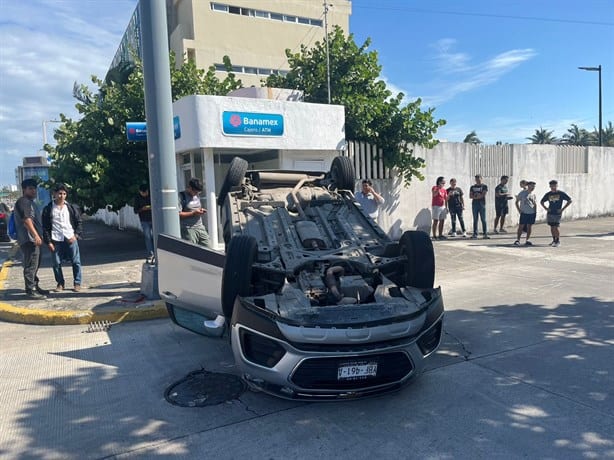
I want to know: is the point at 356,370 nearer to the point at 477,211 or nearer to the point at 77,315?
the point at 77,315

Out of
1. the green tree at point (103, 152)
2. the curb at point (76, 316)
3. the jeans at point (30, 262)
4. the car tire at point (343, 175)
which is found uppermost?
the green tree at point (103, 152)

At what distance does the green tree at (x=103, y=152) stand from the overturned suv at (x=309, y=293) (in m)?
6.63

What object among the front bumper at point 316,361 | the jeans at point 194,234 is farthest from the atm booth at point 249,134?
the front bumper at point 316,361

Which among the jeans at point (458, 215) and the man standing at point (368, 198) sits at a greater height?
the man standing at point (368, 198)

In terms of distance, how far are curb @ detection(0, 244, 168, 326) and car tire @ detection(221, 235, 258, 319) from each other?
9.27ft

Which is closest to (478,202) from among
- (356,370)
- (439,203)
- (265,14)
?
(439,203)

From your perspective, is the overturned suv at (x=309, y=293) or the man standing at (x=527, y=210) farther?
the man standing at (x=527, y=210)

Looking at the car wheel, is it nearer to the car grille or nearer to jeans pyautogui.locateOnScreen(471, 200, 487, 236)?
the car grille

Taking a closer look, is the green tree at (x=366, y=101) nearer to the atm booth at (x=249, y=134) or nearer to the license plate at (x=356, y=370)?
the atm booth at (x=249, y=134)

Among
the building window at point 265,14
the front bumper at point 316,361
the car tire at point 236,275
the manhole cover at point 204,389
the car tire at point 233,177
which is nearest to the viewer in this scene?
the front bumper at point 316,361

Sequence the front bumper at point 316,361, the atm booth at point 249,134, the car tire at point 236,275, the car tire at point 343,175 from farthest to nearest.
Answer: the atm booth at point 249,134 → the car tire at point 343,175 → the car tire at point 236,275 → the front bumper at point 316,361

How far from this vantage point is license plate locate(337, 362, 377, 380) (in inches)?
134

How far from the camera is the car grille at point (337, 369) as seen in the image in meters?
3.39

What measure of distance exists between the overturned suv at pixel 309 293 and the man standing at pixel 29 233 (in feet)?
10.9
